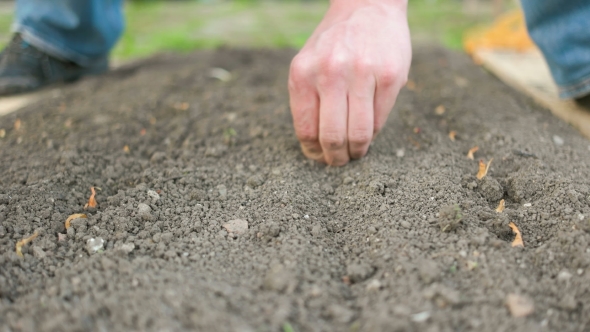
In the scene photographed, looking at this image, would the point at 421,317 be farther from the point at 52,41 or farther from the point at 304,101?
the point at 52,41

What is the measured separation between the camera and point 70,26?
242cm

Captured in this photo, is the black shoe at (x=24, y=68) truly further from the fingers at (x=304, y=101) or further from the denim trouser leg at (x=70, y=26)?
the fingers at (x=304, y=101)

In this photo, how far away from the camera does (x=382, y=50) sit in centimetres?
124

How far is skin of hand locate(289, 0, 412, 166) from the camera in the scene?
48.4 inches

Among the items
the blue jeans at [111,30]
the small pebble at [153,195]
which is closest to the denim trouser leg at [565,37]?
the blue jeans at [111,30]

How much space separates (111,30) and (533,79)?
226 cm

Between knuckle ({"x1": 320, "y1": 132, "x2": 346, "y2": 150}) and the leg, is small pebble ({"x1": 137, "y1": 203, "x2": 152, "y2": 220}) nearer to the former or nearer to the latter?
knuckle ({"x1": 320, "y1": 132, "x2": 346, "y2": 150})

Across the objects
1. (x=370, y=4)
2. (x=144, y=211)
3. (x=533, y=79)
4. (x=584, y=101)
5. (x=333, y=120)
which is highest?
(x=370, y=4)

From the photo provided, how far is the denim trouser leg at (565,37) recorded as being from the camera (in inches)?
68.9

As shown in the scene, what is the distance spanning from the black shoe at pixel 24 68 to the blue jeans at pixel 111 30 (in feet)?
0.15

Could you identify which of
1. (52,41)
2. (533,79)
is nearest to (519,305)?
(533,79)

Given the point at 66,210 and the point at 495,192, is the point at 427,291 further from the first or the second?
the point at 66,210

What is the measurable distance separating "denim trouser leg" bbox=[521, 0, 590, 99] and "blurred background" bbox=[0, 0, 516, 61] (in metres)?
1.56

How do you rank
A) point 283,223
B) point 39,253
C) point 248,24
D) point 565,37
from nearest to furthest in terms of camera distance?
1. point 39,253
2. point 283,223
3. point 565,37
4. point 248,24
